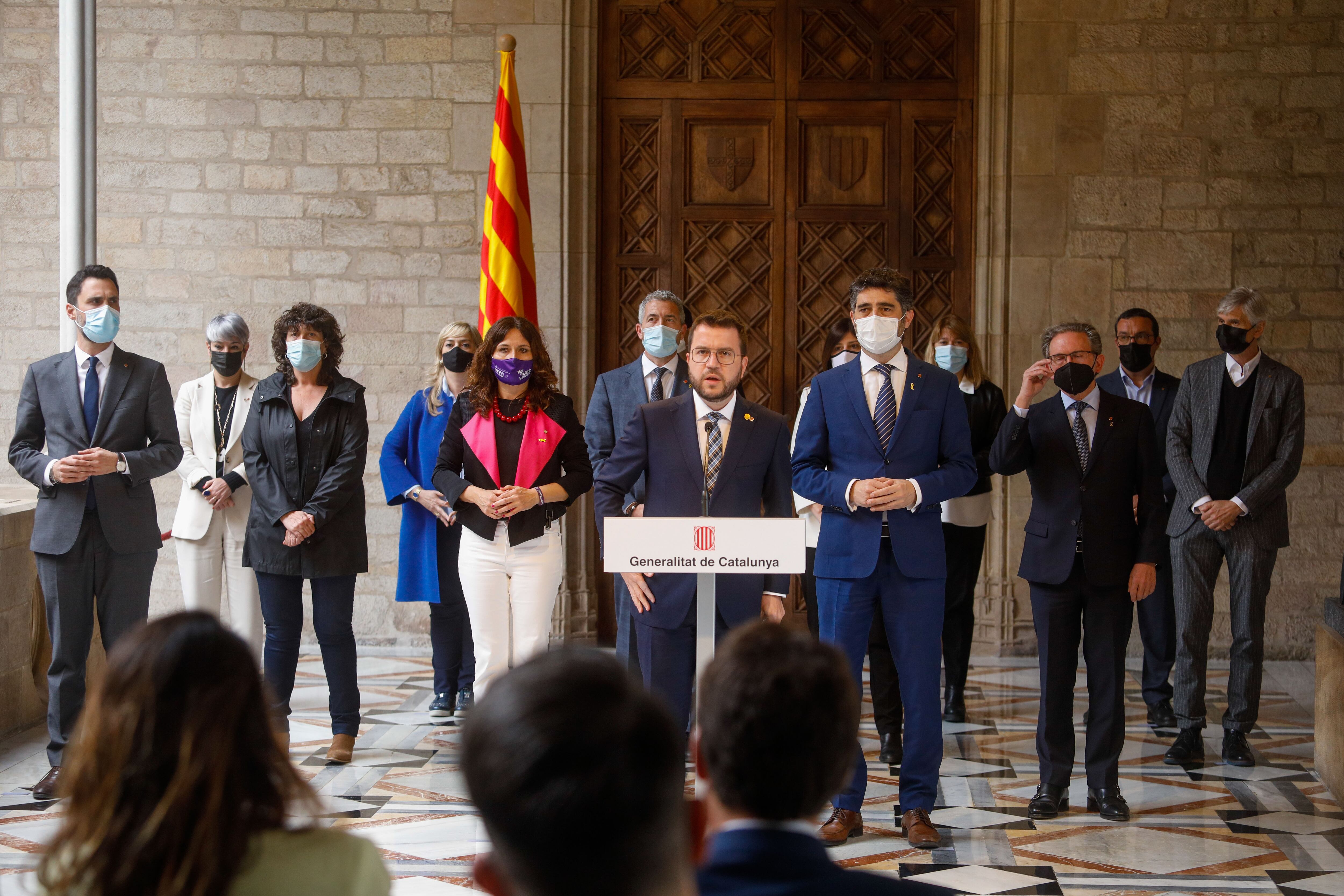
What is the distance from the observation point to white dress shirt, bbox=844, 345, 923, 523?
3932 mm

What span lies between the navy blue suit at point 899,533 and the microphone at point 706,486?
0.96ft

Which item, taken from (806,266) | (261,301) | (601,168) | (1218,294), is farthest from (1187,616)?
(261,301)

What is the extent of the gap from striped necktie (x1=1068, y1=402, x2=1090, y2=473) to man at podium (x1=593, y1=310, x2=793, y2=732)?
3.36 feet

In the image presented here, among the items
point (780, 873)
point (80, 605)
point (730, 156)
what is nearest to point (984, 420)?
point (730, 156)

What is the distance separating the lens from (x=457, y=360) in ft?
17.7

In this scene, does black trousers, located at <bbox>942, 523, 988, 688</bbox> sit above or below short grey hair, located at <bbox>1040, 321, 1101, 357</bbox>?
below

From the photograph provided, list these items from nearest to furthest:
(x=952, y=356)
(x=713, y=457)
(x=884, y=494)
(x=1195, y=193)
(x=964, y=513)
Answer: (x=884, y=494) < (x=713, y=457) < (x=964, y=513) < (x=952, y=356) < (x=1195, y=193)

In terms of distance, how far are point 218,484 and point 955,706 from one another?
3.33 m

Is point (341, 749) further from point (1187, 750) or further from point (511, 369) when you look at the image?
point (1187, 750)

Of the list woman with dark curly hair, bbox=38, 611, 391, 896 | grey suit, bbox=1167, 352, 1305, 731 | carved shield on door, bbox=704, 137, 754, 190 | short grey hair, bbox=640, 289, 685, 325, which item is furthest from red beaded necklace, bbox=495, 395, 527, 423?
carved shield on door, bbox=704, 137, 754, 190

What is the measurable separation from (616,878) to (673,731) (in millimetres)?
129

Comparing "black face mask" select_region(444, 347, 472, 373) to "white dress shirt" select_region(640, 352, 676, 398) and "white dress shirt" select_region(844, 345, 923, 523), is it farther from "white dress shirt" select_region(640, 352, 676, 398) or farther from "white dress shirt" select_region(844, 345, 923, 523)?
"white dress shirt" select_region(844, 345, 923, 523)

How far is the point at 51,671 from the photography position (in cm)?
436

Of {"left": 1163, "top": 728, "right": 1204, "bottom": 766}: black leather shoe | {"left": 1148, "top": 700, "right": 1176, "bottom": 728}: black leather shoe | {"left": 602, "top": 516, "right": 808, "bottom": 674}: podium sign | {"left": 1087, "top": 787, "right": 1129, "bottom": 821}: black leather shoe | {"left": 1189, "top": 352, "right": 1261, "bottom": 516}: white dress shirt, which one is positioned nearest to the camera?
{"left": 602, "top": 516, "right": 808, "bottom": 674}: podium sign
